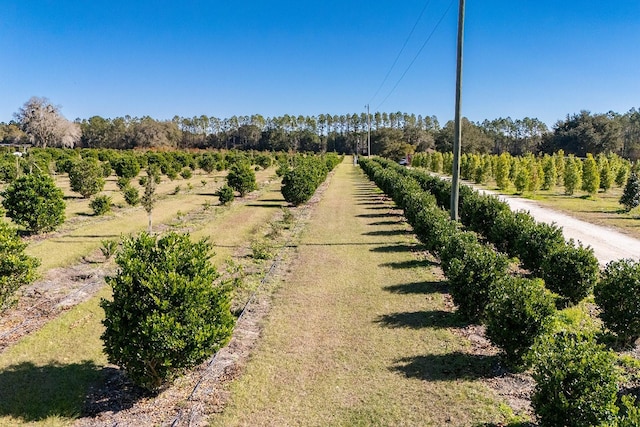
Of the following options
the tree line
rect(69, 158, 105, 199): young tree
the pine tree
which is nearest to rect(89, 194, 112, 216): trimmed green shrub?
rect(69, 158, 105, 199): young tree

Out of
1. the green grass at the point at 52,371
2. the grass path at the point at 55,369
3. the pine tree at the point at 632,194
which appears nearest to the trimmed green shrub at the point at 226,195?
the grass path at the point at 55,369

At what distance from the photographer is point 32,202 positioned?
605 inches

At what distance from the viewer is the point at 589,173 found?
31.6 metres

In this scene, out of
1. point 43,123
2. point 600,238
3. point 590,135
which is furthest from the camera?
point 43,123

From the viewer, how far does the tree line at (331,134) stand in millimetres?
74250

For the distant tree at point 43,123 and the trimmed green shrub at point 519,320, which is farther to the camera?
the distant tree at point 43,123

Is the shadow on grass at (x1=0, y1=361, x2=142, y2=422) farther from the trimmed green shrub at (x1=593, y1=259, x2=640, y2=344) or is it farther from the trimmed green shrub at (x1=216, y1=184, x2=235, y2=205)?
the trimmed green shrub at (x1=216, y1=184, x2=235, y2=205)

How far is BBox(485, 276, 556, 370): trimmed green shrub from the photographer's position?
259 inches

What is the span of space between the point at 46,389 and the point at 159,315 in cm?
235

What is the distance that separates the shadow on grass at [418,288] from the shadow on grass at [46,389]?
6668 mm

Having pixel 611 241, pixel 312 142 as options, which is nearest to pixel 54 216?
pixel 611 241

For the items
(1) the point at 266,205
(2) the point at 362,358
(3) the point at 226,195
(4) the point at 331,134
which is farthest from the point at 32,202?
(4) the point at 331,134

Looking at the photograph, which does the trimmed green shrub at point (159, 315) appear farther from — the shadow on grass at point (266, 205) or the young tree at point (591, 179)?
the young tree at point (591, 179)

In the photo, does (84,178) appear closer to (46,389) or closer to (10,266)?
(10,266)
